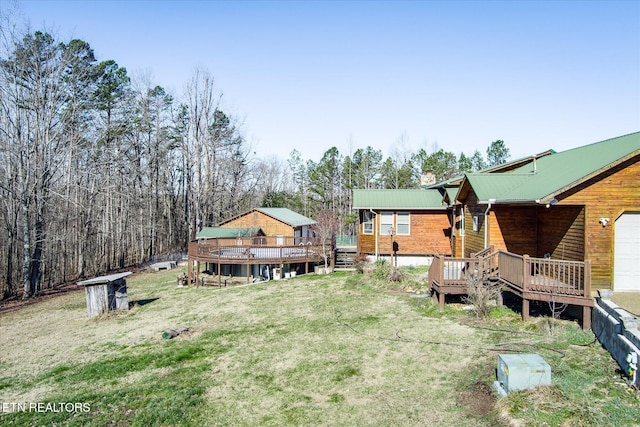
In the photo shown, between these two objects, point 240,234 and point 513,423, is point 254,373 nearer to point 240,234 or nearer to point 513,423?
point 513,423

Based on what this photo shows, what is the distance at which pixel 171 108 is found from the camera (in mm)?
37375

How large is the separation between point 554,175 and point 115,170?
3209 cm

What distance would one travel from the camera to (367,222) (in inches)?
772

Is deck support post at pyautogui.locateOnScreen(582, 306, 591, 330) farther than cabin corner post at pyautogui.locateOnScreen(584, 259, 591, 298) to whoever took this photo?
Yes

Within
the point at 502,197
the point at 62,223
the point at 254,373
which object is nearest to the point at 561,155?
the point at 502,197

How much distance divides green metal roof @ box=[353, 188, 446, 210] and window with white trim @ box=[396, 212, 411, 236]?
0.54 m

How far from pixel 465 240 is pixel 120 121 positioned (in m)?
28.9

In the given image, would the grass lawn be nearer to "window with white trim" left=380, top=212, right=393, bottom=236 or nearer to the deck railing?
the deck railing

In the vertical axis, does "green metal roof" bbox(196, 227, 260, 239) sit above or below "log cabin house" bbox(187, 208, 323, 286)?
above

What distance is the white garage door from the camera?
30.1 ft

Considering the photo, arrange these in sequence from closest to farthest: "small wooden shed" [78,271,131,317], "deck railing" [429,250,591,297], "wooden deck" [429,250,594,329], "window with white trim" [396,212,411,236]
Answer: "wooden deck" [429,250,594,329]
"deck railing" [429,250,591,297]
"small wooden shed" [78,271,131,317]
"window with white trim" [396,212,411,236]

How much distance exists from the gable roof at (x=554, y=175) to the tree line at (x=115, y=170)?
1911cm

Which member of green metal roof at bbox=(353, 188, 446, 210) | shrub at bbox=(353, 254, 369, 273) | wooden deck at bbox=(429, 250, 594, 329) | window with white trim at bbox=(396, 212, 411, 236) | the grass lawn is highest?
green metal roof at bbox=(353, 188, 446, 210)

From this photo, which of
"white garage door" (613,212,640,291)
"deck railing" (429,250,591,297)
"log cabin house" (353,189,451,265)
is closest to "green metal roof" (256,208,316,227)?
"log cabin house" (353,189,451,265)
